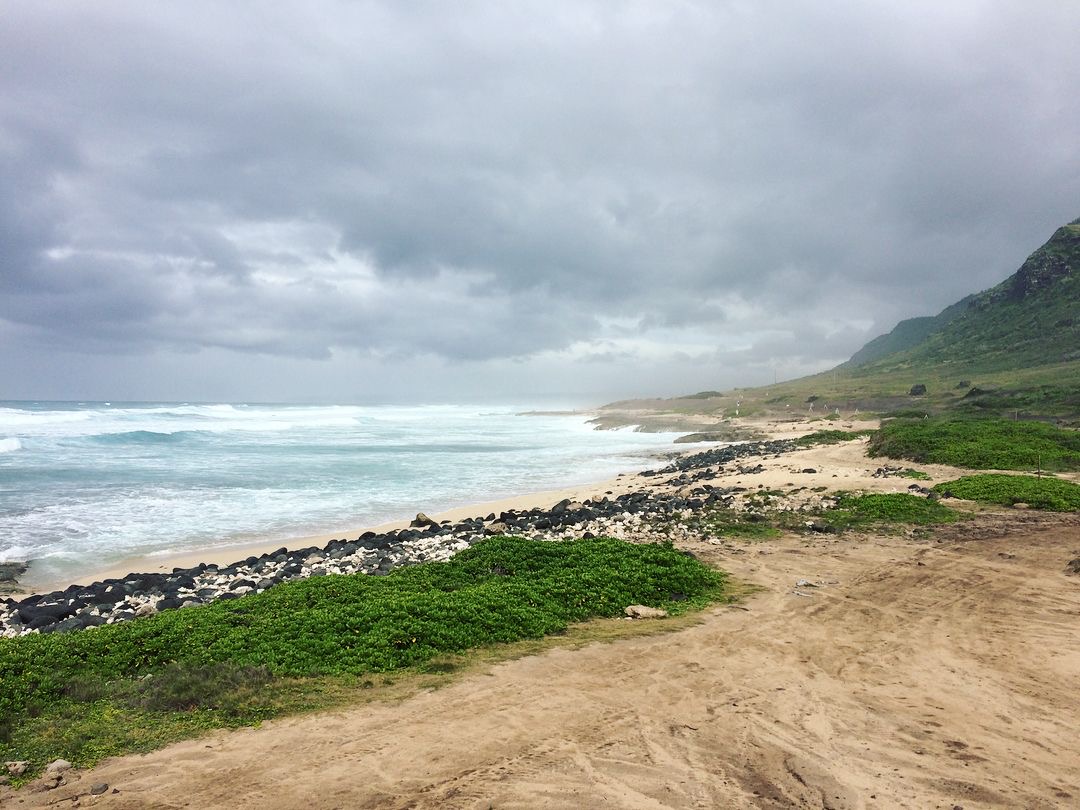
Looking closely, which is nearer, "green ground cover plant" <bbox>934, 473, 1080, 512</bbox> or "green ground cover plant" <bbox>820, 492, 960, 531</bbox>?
"green ground cover plant" <bbox>820, 492, 960, 531</bbox>

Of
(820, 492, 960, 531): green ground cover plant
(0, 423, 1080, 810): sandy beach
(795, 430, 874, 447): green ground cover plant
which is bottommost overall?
(0, 423, 1080, 810): sandy beach

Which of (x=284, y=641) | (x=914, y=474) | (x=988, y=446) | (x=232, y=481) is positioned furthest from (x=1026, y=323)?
(x=284, y=641)

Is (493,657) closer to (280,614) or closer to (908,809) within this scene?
(280,614)

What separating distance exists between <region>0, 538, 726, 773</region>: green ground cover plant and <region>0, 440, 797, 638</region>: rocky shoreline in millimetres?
1781

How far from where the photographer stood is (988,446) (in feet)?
81.6

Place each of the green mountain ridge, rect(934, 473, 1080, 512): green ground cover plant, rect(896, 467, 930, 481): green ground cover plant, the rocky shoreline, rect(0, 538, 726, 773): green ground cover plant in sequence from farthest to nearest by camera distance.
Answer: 1. the green mountain ridge
2. rect(896, 467, 930, 481): green ground cover plant
3. rect(934, 473, 1080, 512): green ground cover plant
4. the rocky shoreline
5. rect(0, 538, 726, 773): green ground cover plant

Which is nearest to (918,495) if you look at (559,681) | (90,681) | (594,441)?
(559,681)

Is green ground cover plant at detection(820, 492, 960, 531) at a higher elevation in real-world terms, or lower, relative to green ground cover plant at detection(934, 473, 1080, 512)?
lower

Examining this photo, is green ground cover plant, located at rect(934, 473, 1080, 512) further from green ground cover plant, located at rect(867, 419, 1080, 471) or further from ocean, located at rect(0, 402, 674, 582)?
ocean, located at rect(0, 402, 674, 582)

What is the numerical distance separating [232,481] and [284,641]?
26057 millimetres

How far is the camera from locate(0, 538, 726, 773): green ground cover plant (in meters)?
6.81

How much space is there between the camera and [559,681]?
786cm

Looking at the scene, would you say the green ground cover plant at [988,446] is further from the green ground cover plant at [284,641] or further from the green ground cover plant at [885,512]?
the green ground cover plant at [284,641]

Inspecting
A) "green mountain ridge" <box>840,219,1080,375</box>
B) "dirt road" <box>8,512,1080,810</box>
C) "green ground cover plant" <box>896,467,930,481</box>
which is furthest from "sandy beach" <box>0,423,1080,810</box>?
"green mountain ridge" <box>840,219,1080,375</box>
